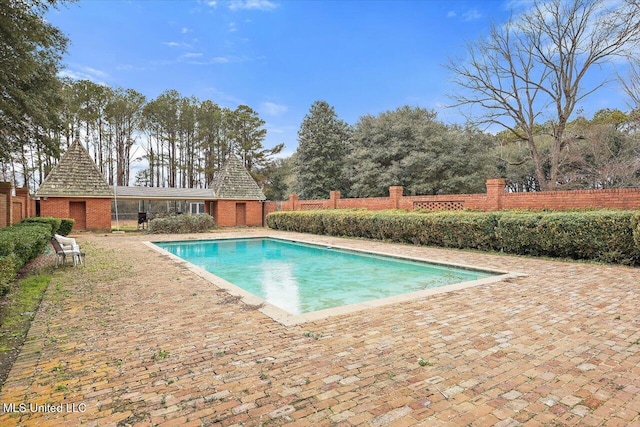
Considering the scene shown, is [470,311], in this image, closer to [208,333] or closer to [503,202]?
[208,333]

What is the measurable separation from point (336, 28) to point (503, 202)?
1100cm

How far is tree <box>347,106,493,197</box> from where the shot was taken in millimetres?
24109

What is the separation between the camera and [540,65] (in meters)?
19.6

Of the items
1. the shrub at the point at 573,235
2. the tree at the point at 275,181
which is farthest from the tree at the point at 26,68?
the tree at the point at 275,181

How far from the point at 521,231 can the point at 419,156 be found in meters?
14.6

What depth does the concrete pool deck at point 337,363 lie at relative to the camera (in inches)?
97.0

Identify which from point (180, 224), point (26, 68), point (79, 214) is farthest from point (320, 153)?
point (26, 68)

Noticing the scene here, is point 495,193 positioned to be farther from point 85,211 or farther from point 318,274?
point 85,211

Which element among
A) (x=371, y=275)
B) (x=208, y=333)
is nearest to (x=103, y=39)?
(x=371, y=275)

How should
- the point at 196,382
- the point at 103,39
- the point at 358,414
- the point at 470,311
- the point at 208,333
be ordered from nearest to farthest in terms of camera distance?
the point at 358,414, the point at 196,382, the point at 208,333, the point at 470,311, the point at 103,39

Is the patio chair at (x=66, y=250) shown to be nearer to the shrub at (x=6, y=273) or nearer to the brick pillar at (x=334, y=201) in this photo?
the shrub at (x=6, y=273)

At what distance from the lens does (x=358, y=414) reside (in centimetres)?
244

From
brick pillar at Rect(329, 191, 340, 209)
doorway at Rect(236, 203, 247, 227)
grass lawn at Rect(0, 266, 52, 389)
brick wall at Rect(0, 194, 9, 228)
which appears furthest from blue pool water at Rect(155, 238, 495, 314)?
doorway at Rect(236, 203, 247, 227)

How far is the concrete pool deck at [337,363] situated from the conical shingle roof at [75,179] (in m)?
17.4
